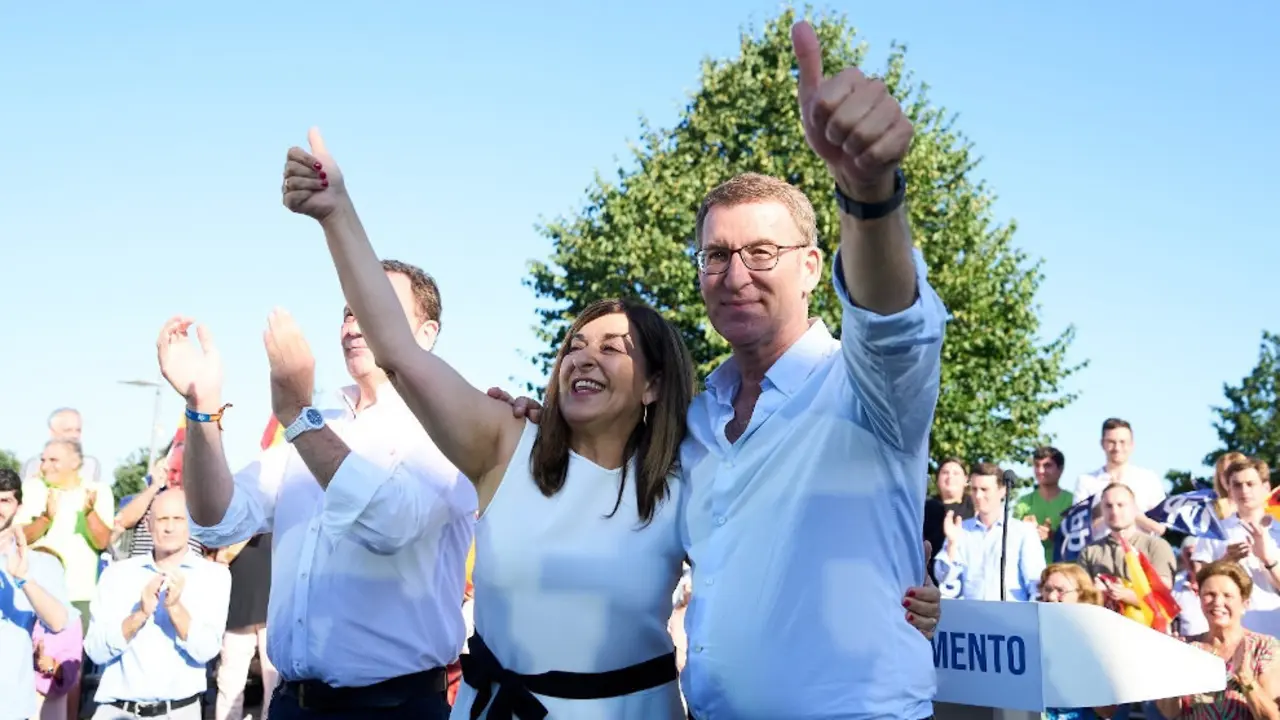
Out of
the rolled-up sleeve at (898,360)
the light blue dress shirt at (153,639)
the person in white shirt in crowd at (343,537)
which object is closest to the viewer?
the rolled-up sleeve at (898,360)

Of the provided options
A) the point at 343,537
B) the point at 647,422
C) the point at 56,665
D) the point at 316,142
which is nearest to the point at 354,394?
the point at 343,537

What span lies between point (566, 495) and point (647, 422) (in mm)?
347

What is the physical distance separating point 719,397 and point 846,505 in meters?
0.59

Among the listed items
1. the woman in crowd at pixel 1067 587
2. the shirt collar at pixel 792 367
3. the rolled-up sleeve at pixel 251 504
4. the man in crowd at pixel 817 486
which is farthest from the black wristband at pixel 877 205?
the woman in crowd at pixel 1067 587

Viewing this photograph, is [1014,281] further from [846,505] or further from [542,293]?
[846,505]

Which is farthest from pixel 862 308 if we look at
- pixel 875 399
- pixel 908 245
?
pixel 875 399

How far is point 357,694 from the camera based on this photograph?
3.89 metres

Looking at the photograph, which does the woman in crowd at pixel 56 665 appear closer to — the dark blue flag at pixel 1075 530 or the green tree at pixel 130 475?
the dark blue flag at pixel 1075 530

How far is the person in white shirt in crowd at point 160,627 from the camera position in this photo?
23.0 ft

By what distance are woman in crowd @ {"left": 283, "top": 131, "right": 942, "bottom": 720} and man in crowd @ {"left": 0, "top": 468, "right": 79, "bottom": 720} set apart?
205 inches

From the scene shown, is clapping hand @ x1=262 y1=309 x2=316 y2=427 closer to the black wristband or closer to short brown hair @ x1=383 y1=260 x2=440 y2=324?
short brown hair @ x1=383 y1=260 x2=440 y2=324

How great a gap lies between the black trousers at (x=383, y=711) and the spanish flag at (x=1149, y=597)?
16.3 feet

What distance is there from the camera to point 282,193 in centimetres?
324

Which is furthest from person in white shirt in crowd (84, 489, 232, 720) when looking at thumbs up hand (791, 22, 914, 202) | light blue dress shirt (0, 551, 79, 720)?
thumbs up hand (791, 22, 914, 202)
